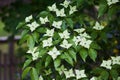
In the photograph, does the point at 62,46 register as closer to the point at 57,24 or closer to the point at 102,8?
the point at 57,24

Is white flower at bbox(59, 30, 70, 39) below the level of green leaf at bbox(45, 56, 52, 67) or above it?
above

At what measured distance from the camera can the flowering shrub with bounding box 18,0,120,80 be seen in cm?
296

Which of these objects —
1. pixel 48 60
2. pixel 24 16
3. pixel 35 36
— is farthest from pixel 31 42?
pixel 24 16

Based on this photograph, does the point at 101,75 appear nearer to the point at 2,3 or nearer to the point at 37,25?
the point at 37,25

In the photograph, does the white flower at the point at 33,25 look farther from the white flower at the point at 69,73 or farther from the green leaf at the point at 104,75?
the green leaf at the point at 104,75

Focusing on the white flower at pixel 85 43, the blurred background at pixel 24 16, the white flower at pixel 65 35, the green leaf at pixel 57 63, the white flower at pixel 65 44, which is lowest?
the blurred background at pixel 24 16

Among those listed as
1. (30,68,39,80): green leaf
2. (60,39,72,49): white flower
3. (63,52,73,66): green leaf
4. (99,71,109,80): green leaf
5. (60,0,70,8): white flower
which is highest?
(60,0,70,8): white flower

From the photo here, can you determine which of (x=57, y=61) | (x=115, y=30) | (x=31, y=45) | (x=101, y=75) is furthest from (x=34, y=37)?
(x=115, y=30)

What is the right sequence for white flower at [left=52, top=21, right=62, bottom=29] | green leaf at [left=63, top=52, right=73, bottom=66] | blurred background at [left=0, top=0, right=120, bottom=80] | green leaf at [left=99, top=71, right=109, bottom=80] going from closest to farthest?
green leaf at [left=63, top=52, right=73, bottom=66] < green leaf at [left=99, top=71, right=109, bottom=80] < white flower at [left=52, top=21, right=62, bottom=29] < blurred background at [left=0, top=0, right=120, bottom=80]

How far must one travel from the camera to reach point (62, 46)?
9.68ft

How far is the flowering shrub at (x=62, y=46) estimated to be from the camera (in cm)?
296

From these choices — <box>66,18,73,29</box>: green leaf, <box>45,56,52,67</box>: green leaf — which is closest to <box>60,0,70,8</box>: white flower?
<box>66,18,73,29</box>: green leaf

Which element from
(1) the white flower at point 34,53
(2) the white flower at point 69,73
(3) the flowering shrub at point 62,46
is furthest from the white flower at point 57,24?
(2) the white flower at point 69,73

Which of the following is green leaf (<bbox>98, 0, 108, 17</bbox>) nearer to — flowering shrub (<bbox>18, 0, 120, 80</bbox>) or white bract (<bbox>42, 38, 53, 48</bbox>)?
flowering shrub (<bbox>18, 0, 120, 80</bbox>)
